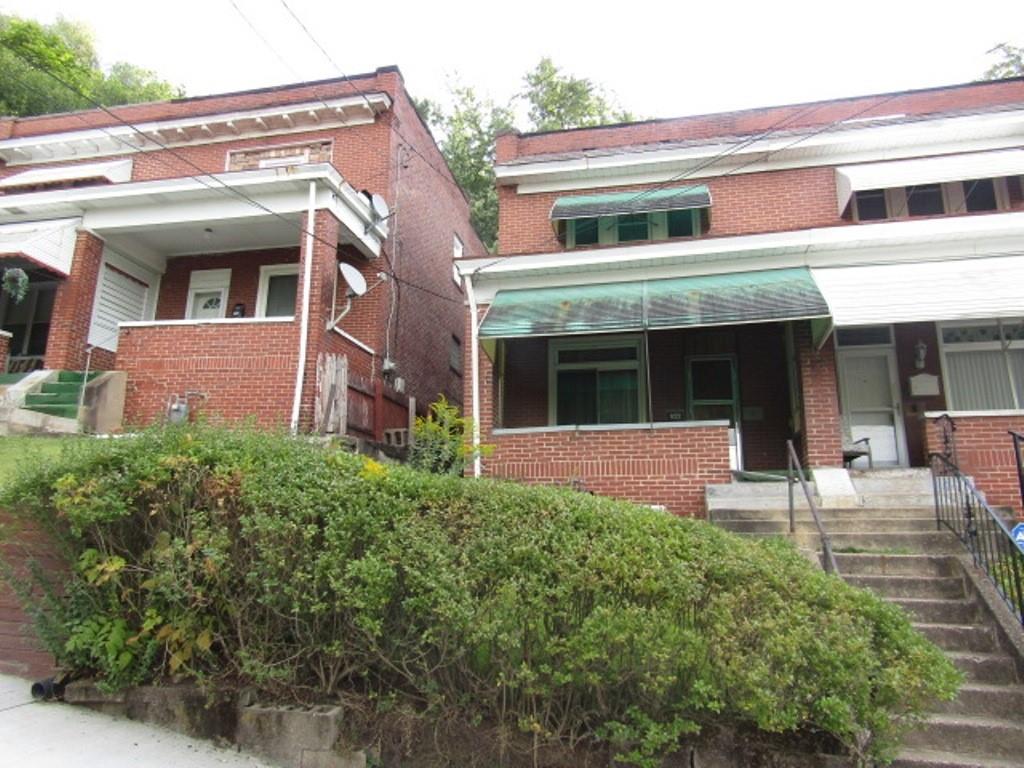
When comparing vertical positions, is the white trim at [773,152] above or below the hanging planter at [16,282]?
above

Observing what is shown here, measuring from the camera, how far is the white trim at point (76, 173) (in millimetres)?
13836

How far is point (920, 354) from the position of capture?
1055 centimetres

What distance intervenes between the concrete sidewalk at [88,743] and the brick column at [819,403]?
774 centimetres

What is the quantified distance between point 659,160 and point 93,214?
9709 mm

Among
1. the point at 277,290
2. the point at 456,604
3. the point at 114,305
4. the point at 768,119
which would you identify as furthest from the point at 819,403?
the point at 114,305

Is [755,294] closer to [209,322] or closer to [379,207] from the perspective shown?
[379,207]

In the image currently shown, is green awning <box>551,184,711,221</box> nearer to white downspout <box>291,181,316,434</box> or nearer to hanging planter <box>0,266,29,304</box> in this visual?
white downspout <box>291,181,316,434</box>

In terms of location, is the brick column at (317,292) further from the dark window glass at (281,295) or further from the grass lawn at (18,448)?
the grass lawn at (18,448)

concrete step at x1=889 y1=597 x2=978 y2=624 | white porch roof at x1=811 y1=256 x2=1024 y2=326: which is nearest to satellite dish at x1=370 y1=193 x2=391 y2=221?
white porch roof at x1=811 y1=256 x2=1024 y2=326

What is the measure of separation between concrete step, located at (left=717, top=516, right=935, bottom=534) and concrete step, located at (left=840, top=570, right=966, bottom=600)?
41.3 inches

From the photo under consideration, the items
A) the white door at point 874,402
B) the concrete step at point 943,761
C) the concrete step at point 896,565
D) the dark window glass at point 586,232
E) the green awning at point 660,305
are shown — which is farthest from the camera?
the dark window glass at point 586,232

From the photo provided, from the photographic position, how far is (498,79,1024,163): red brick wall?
11.7 m

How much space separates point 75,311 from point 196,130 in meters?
5.09

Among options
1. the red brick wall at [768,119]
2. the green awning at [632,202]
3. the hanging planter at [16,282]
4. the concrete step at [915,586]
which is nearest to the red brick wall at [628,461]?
the concrete step at [915,586]
